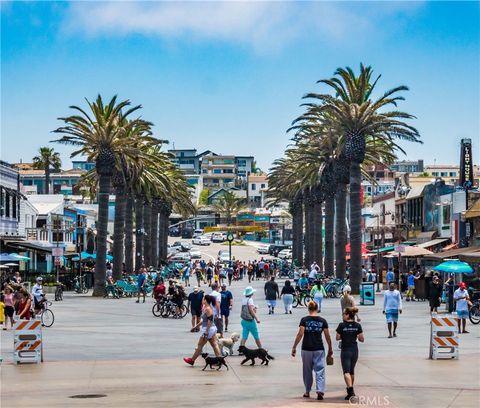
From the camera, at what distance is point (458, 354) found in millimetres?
24516

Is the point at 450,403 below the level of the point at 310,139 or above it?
below

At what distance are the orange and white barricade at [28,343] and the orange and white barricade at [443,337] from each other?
918cm

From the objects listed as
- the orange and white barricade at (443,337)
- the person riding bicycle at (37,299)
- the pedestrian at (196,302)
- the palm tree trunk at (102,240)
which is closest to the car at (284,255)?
the palm tree trunk at (102,240)

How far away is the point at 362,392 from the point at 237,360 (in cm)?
608

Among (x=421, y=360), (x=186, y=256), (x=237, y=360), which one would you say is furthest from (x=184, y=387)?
(x=186, y=256)

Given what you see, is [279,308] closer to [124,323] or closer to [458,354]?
[124,323]

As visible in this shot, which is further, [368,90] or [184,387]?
[368,90]

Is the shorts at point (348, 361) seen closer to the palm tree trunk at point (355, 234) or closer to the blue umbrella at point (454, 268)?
the blue umbrella at point (454, 268)

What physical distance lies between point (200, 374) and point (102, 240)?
3879 centimetres

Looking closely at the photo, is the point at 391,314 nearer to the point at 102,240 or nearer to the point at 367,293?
the point at 367,293

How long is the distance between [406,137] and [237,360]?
34.1 meters

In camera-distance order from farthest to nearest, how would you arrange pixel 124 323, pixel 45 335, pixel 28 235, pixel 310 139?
pixel 28 235
pixel 310 139
pixel 124 323
pixel 45 335

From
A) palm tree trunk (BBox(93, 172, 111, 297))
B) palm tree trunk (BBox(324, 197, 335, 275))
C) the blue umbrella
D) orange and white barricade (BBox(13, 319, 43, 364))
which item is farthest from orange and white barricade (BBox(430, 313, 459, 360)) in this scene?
palm tree trunk (BBox(324, 197, 335, 275))

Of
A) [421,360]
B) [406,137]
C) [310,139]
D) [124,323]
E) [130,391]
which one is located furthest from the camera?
[310,139]
